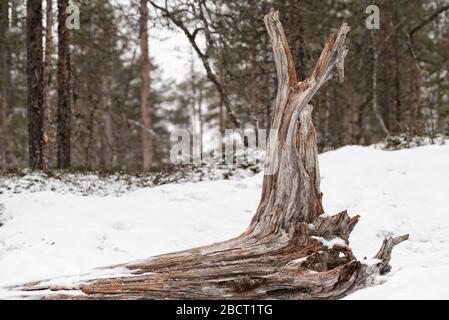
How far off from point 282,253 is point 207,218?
10.8 feet

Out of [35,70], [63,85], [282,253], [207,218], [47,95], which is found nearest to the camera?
[282,253]

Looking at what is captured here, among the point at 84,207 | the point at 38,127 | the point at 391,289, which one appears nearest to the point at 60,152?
the point at 38,127

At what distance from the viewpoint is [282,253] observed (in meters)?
5.80

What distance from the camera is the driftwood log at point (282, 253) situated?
203 inches

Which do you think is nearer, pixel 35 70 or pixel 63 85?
pixel 35 70

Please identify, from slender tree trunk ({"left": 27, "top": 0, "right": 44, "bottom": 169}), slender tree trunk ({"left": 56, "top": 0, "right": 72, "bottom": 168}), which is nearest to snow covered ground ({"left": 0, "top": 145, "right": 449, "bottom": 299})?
slender tree trunk ({"left": 27, "top": 0, "right": 44, "bottom": 169})

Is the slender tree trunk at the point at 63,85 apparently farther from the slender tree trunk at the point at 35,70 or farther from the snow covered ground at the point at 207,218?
the snow covered ground at the point at 207,218

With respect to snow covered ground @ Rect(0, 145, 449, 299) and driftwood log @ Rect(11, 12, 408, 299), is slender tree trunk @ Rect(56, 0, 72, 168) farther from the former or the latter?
driftwood log @ Rect(11, 12, 408, 299)

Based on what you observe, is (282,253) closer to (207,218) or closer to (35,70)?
(207,218)

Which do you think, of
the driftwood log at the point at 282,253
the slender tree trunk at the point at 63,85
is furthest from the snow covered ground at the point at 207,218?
the slender tree trunk at the point at 63,85

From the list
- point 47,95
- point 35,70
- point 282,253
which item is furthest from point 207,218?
point 47,95

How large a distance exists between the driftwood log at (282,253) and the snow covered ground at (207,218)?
0.56 meters

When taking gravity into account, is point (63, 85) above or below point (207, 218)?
above

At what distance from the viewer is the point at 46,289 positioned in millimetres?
5352
